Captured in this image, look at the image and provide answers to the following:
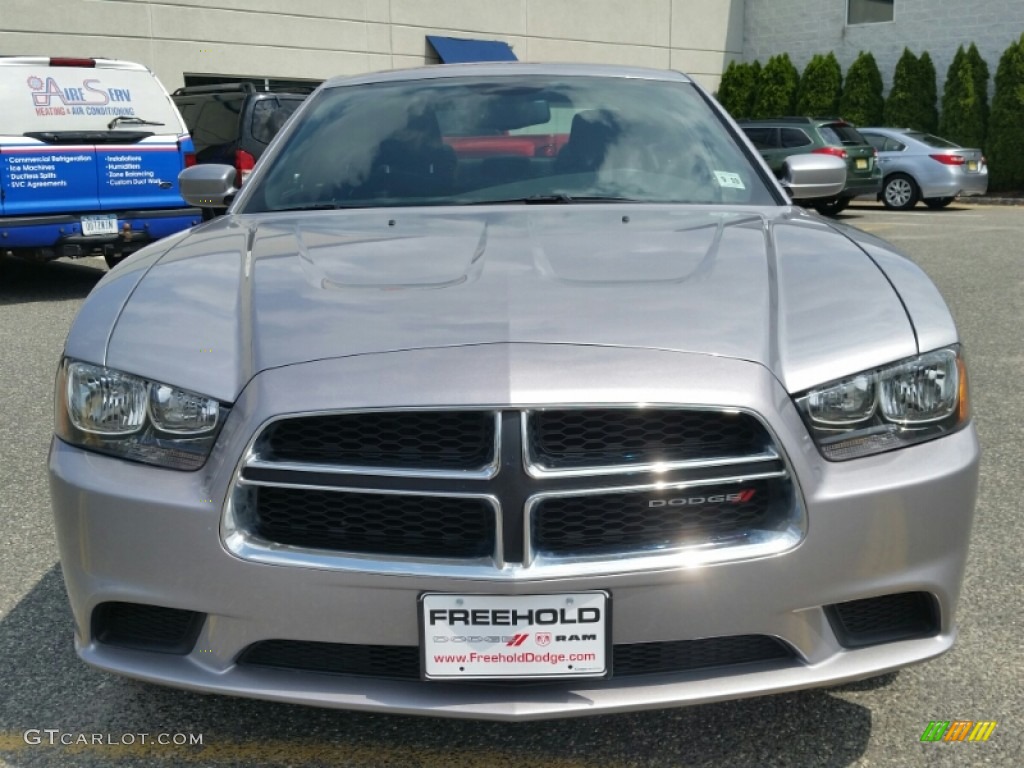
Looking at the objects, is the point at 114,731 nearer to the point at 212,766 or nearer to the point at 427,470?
the point at 212,766

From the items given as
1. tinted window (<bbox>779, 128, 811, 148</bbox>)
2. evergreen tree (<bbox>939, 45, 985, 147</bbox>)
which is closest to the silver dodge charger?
tinted window (<bbox>779, 128, 811, 148</bbox>)

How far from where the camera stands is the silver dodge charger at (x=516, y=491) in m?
2.04

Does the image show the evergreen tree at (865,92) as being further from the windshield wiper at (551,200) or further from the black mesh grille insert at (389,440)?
the black mesh grille insert at (389,440)

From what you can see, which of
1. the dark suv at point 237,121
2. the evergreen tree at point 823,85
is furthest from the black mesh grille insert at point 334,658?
the evergreen tree at point 823,85

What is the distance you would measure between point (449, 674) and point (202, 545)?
0.52 metres

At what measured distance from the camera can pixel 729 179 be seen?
3461 millimetres

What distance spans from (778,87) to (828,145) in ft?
30.7

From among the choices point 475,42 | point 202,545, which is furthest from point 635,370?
point 475,42

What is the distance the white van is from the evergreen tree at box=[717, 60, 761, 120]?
19.2 meters

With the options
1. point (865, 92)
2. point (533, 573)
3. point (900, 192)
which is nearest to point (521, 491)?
point (533, 573)

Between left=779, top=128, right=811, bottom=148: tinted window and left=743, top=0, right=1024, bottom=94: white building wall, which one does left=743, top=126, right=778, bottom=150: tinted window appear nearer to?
left=779, top=128, right=811, bottom=148: tinted window

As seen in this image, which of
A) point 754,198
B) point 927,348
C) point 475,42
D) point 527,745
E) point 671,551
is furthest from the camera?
point 475,42

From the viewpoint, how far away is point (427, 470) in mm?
2066

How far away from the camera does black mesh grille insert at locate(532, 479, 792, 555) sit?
6.81ft
